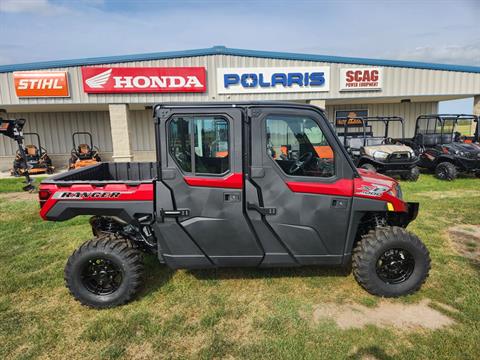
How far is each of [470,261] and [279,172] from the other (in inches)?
130

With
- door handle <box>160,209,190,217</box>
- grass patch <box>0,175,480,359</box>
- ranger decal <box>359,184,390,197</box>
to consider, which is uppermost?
ranger decal <box>359,184,390,197</box>

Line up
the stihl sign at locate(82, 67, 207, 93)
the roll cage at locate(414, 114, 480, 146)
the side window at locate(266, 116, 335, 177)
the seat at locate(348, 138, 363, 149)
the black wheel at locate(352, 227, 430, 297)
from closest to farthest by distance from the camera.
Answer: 1. the side window at locate(266, 116, 335, 177)
2. the black wheel at locate(352, 227, 430, 297)
3. the roll cage at locate(414, 114, 480, 146)
4. the seat at locate(348, 138, 363, 149)
5. the stihl sign at locate(82, 67, 207, 93)

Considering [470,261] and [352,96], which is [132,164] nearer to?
[470,261]

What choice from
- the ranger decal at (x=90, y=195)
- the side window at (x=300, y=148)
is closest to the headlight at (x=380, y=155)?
the side window at (x=300, y=148)

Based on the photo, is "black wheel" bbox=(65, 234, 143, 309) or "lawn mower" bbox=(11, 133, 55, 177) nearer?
"black wheel" bbox=(65, 234, 143, 309)

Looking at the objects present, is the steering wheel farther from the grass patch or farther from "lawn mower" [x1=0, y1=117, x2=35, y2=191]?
"lawn mower" [x1=0, y1=117, x2=35, y2=191]

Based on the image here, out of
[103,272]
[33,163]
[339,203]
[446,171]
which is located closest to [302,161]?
[339,203]

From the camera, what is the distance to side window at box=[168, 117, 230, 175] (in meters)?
3.11

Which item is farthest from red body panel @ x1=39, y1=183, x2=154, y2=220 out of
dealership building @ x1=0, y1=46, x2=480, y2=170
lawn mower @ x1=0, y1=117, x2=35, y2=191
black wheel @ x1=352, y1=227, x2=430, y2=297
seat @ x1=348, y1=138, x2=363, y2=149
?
dealership building @ x1=0, y1=46, x2=480, y2=170

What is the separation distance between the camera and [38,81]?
11.9 meters

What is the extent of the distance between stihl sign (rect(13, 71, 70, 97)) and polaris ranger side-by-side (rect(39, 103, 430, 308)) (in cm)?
1060

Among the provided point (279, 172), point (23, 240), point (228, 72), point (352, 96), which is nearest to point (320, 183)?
point (279, 172)

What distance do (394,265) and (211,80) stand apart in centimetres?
1098

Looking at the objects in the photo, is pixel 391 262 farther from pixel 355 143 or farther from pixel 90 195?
pixel 355 143
